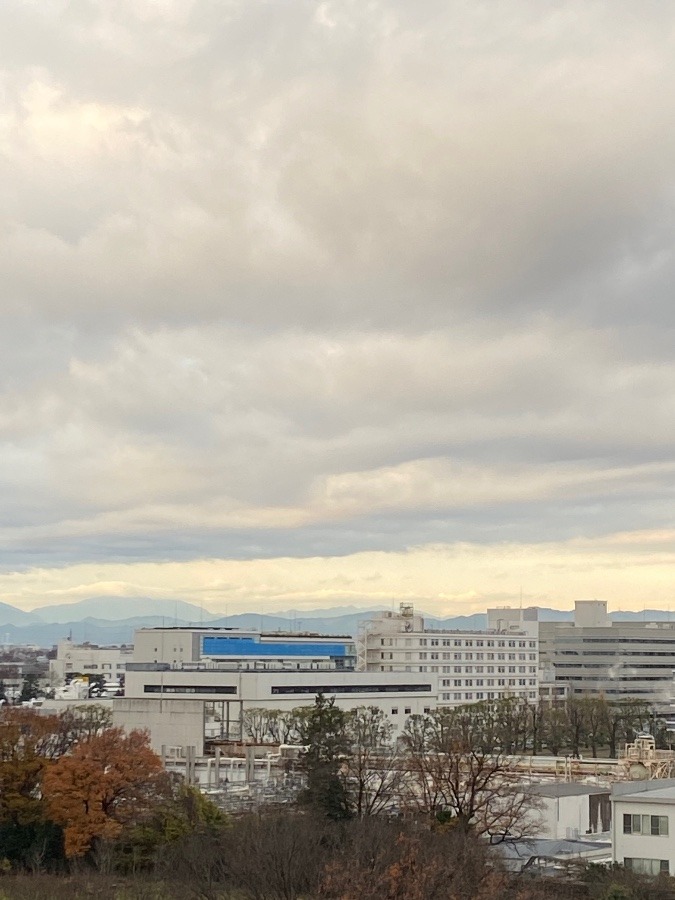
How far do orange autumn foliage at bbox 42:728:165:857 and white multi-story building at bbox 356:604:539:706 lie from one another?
217 ft

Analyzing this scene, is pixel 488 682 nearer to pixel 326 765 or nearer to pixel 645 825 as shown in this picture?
pixel 326 765

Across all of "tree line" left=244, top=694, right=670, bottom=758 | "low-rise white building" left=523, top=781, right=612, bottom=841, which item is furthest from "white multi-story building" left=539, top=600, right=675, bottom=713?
"low-rise white building" left=523, top=781, right=612, bottom=841

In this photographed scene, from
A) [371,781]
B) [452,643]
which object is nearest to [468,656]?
[452,643]

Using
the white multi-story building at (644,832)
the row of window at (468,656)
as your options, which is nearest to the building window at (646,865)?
the white multi-story building at (644,832)

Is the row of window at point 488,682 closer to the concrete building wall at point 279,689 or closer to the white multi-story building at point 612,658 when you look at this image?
the white multi-story building at point 612,658

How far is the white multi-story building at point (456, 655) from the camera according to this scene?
109625mm

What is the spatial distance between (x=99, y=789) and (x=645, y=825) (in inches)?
682

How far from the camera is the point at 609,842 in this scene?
1719 inches

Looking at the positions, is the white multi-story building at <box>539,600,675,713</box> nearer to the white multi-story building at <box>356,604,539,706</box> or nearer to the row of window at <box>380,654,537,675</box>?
the white multi-story building at <box>356,604,539,706</box>

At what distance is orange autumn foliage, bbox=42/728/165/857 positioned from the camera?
3872 centimetres

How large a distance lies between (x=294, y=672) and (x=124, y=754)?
46081mm

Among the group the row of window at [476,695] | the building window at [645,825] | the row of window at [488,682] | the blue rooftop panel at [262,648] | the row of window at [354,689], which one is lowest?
the row of window at [476,695]

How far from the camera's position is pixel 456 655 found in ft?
371

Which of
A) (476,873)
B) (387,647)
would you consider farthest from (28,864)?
(387,647)
